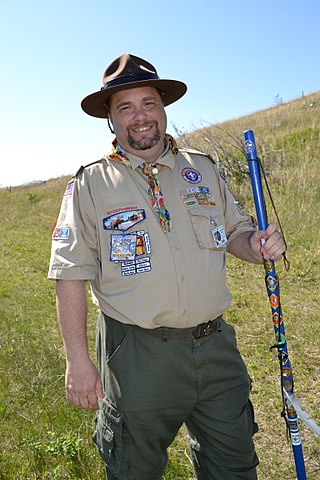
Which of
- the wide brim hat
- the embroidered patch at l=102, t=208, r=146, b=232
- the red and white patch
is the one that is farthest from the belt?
the wide brim hat

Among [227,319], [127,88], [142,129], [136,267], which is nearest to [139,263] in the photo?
[136,267]

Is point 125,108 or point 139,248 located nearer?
point 139,248

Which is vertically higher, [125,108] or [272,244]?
[125,108]

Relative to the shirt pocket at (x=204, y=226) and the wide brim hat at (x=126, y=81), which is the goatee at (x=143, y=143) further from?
the shirt pocket at (x=204, y=226)

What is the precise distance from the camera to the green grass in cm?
324

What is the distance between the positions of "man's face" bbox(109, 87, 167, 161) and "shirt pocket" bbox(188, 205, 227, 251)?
40cm

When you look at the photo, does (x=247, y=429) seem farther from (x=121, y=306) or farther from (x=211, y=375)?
(x=121, y=306)

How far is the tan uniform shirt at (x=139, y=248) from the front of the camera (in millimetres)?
2451

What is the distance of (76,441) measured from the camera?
3191 mm

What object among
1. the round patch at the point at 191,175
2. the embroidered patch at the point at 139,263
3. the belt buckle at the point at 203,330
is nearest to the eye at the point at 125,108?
the round patch at the point at 191,175

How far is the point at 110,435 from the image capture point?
247 cm

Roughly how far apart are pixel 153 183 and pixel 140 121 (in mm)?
357

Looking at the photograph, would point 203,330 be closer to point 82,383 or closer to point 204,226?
point 204,226

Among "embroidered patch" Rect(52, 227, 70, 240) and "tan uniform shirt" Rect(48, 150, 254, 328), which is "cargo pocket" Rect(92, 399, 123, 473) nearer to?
"tan uniform shirt" Rect(48, 150, 254, 328)
